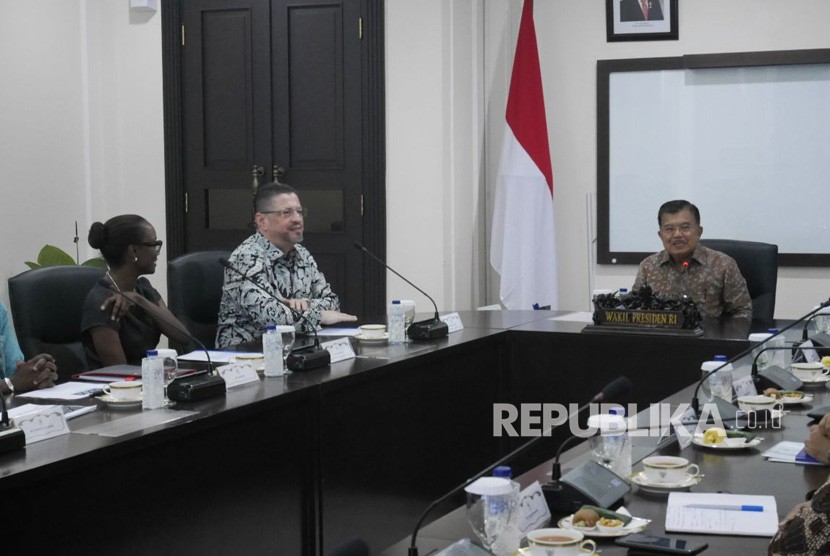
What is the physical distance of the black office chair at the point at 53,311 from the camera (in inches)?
136

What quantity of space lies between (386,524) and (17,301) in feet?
4.42

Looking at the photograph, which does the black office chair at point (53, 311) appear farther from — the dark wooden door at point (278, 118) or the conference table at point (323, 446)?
the dark wooden door at point (278, 118)

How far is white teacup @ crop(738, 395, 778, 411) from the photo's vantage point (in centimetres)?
265

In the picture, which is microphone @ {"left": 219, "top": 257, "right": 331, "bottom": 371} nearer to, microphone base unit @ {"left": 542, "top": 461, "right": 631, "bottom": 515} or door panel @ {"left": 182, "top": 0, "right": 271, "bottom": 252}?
microphone base unit @ {"left": 542, "top": 461, "right": 631, "bottom": 515}

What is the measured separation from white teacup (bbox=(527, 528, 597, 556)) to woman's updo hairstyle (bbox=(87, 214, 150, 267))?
2288 millimetres

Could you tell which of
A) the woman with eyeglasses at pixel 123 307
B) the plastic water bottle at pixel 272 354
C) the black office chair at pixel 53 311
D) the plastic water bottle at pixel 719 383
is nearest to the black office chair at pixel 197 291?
the woman with eyeglasses at pixel 123 307

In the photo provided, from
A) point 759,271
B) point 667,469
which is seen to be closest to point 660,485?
point 667,469

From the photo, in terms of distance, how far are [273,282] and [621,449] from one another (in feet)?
7.49

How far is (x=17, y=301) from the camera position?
3434 mm

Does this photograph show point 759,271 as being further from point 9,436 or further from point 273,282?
point 9,436

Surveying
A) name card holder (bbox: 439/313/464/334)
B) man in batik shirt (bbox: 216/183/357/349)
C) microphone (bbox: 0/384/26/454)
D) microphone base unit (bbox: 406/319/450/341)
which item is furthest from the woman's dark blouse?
microphone (bbox: 0/384/26/454)

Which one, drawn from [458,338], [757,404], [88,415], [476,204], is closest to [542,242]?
[476,204]

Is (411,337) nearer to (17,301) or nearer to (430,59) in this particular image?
(17,301)

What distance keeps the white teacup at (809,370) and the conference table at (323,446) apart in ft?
1.50
